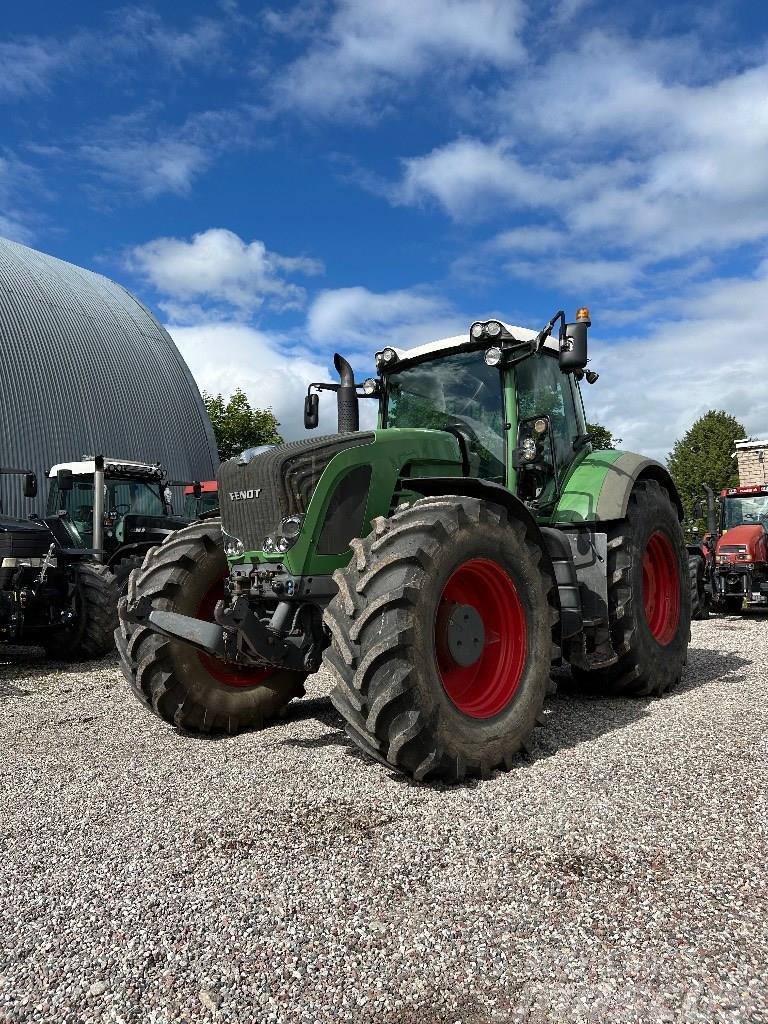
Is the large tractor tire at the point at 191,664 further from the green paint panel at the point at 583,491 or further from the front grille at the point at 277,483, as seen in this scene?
the green paint panel at the point at 583,491

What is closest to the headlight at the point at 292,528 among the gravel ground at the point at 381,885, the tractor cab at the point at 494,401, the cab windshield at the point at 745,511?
the gravel ground at the point at 381,885

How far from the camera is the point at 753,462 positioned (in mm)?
16828

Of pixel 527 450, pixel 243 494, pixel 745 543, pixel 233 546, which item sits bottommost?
pixel 745 543

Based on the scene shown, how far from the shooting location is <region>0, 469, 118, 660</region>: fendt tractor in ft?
25.3

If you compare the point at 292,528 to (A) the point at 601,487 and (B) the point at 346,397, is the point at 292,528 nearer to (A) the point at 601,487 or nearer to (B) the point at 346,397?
(B) the point at 346,397

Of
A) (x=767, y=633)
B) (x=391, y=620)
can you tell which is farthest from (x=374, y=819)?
(x=767, y=633)

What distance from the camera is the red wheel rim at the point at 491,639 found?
4145 mm

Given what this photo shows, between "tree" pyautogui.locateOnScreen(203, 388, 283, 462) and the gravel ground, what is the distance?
126ft

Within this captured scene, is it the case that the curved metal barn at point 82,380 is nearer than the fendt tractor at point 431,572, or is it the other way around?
the fendt tractor at point 431,572

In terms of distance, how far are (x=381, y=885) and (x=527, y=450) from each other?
321 cm

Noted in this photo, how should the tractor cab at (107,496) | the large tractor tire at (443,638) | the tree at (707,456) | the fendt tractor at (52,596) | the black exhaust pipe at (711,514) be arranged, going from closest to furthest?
the large tractor tire at (443,638) < the fendt tractor at (52,596) < the tractor cab at (107,496) < the black exhaust pipe at (711,514) < the tree at (707,456)

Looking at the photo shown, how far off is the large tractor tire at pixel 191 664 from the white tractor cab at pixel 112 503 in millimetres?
4931

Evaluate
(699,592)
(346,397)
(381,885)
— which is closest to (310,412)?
(346,397)

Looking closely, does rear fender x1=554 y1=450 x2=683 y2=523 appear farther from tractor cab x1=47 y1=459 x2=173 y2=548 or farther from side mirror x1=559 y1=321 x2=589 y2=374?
tractor cab x1=47 y1=459 x2=173 y2=548
